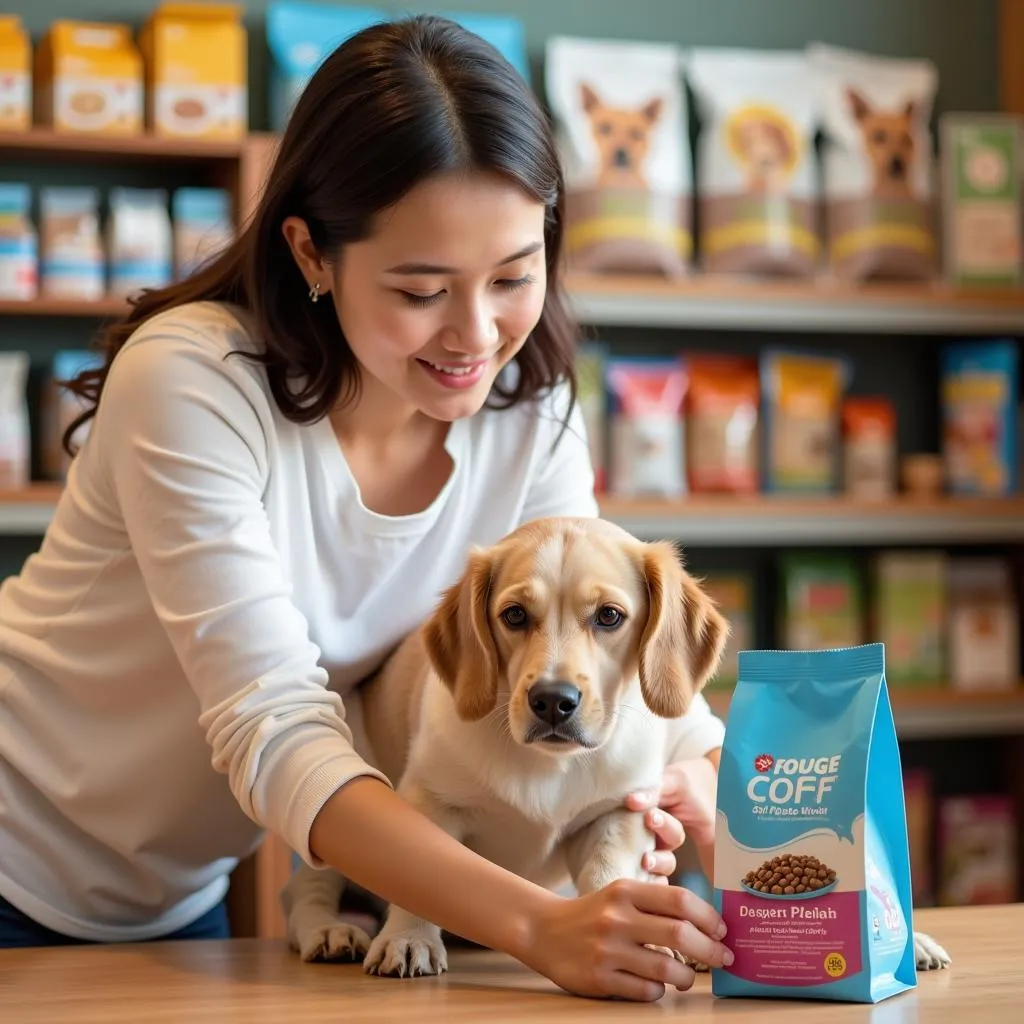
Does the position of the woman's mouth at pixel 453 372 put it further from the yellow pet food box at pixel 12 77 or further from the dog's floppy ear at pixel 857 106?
the dog's floppy ear at pixel 857 106

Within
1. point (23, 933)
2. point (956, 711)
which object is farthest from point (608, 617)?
point (956, 711)

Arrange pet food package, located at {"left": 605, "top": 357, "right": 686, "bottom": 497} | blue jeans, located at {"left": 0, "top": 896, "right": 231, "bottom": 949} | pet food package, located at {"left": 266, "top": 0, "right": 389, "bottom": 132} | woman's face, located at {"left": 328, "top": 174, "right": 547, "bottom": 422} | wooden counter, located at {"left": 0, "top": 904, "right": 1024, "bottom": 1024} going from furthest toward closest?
pet food package, located at {"left": 605, "top": 357, "right": 686, "bottom": 497} → pet food package, located at {"left": 266, "top": 0, "right": 389, "bottom": 132} → blue jeans, located at {"left": 0, "top": 896, "right": 231, "bottom": 949} → woman's face, located at {"left": 328, "top": 174, "right": 547, "bottom": 422} → wooden counter, located at {"left": 0, "top": 904, "right": 1024, "bottom": 1024}

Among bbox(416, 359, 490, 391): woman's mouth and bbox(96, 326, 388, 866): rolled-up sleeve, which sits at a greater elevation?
bbox(416, 359, 490, 391): woman's mouth

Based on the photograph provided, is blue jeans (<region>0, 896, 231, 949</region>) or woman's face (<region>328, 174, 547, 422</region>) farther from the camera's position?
blue jeans (<region>0, 896, 231, 949</region>)

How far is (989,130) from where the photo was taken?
3.65 meters

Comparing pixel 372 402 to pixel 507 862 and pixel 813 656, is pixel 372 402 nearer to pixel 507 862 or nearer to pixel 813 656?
pixel 507 862

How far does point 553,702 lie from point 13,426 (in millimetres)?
2224

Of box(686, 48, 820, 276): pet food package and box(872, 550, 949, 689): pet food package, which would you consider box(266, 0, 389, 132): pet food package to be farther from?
box(872, 550, 949, 689): pet food package

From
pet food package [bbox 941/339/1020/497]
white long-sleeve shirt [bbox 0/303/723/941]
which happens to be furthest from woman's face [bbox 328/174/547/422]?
pet food package [bbox 941/339/1020/497]

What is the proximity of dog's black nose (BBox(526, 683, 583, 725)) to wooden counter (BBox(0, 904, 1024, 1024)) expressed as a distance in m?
0.21

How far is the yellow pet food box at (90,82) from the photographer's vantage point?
3.18 m

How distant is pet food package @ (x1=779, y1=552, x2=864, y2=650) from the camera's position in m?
3.69

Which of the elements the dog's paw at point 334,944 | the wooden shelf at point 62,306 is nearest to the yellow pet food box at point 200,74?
the wooden shelf at point 62,306

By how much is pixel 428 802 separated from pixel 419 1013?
0.89ft
